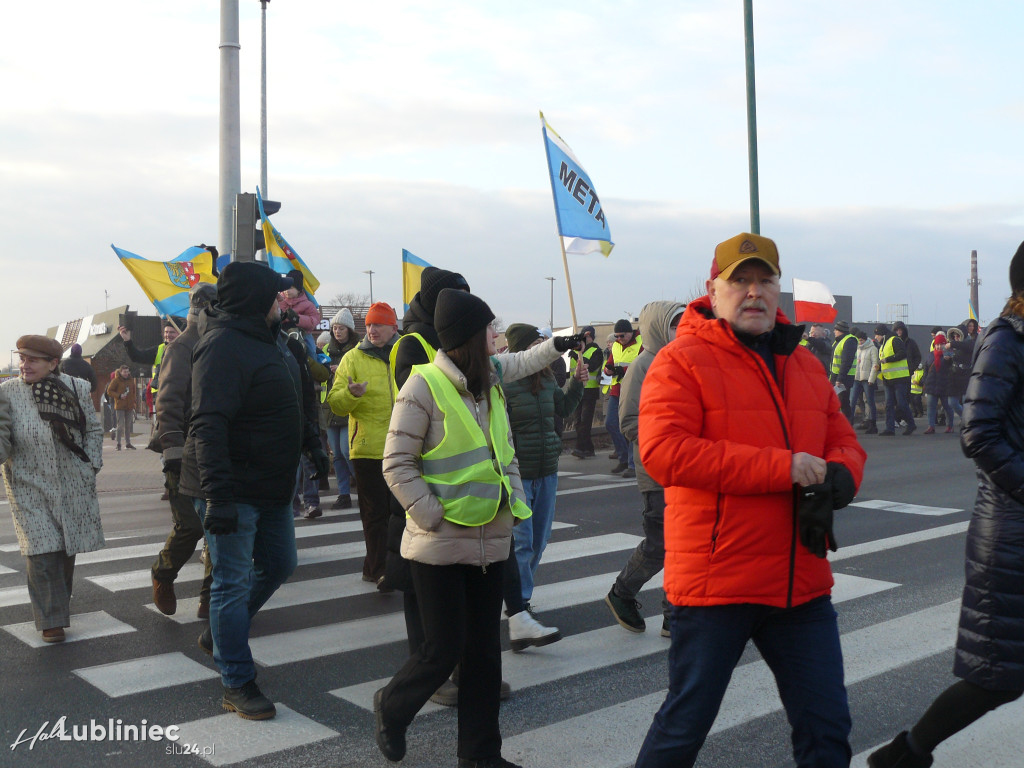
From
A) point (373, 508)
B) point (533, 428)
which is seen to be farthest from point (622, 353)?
point (533, 428)

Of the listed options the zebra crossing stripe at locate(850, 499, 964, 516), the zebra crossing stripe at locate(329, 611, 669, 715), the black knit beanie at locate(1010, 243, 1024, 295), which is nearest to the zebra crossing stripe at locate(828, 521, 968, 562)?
the zebra crossing stripe at locate(850, 499, 964, 516)

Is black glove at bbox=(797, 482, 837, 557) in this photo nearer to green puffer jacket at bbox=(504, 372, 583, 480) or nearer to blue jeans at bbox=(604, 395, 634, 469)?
green puffer jacket at bbox=(504, 372, 583, 480)

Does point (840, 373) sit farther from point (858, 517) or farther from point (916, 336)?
point (916, 336)

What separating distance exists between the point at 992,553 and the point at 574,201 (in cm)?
599

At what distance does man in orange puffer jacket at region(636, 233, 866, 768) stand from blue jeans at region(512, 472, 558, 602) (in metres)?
2.55

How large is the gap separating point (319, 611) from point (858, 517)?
567cm

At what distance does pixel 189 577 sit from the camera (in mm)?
7062

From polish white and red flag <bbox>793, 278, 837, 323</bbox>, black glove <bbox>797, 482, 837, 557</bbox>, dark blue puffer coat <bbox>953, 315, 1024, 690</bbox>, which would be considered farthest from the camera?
polish white and red flag <bbox>793, 278, 837, 323</bbox>

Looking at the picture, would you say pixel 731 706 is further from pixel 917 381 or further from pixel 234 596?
pixel 917 381

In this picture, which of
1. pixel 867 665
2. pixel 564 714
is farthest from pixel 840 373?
pixel 564 714

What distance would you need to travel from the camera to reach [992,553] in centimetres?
305

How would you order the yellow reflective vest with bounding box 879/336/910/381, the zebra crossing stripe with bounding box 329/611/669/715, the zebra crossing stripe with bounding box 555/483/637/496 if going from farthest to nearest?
the yellow reflective vest with bounding box 879/336/910/381, the zebra crossing stripe with bounding box 555/483/637/496, the zebra crossing stripe with bounding box 329/611/669/715

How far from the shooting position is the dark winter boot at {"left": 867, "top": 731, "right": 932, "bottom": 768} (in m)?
3.18

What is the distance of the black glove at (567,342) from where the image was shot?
4.23 meters
